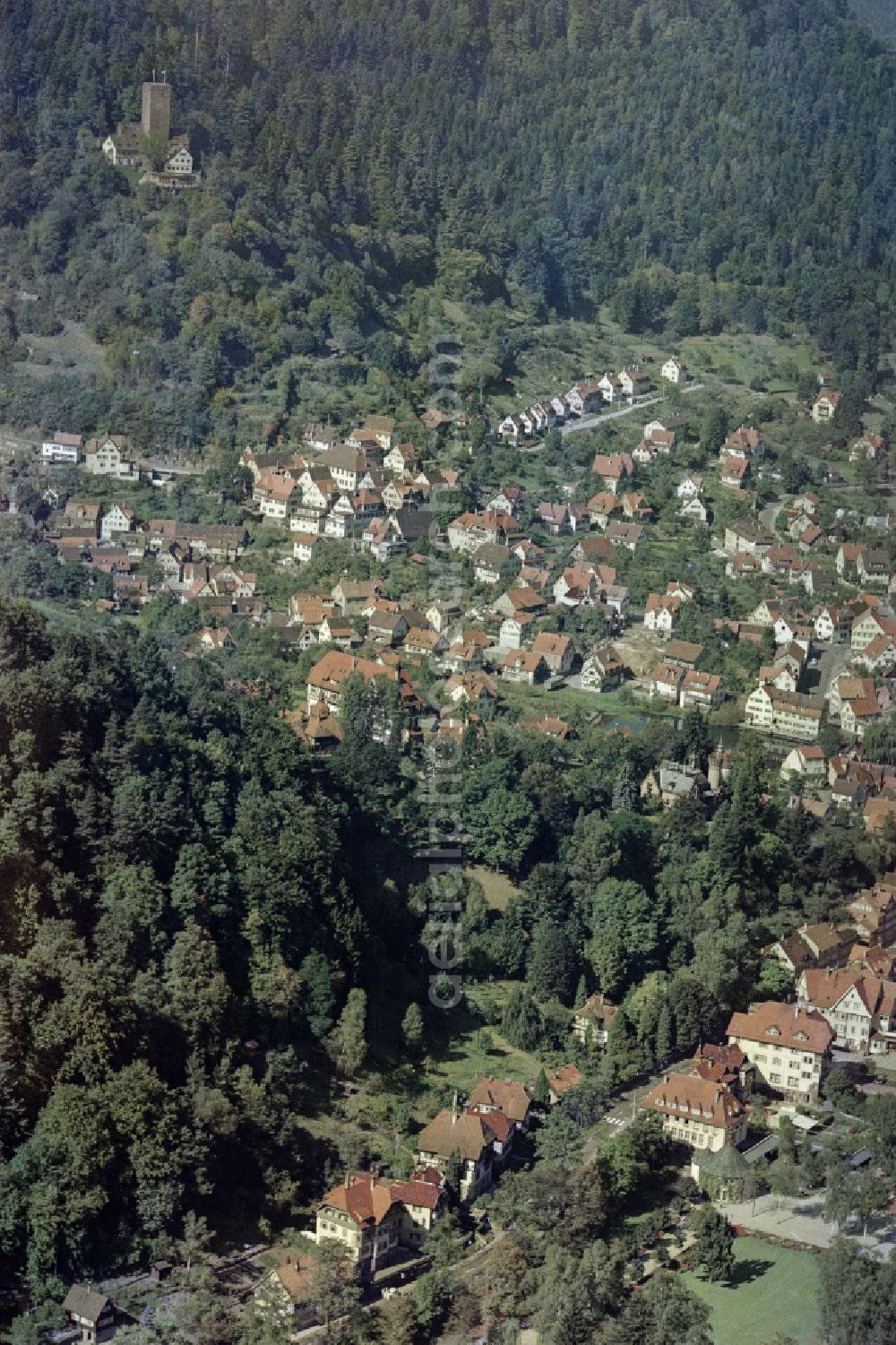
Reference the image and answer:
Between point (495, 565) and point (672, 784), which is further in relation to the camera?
point (495, 565)

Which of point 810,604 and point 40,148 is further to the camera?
point 40,148

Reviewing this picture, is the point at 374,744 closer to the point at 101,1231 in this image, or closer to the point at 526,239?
the point at 101,1231

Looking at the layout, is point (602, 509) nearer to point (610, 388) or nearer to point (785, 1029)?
point (610, 388)

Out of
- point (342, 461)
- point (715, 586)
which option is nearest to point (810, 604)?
point (715, 586)

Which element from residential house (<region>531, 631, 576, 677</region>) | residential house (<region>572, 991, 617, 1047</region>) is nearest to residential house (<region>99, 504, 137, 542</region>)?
residential house (<region>531, 631, 576, 677</region>)

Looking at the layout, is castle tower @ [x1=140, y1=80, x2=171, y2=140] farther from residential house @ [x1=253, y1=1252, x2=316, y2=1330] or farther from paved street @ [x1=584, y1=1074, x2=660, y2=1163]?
residential house @ [x1=253, y1=1252, x2=316, y2=1330]

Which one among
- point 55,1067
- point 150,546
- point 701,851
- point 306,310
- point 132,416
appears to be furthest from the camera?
point 306,310

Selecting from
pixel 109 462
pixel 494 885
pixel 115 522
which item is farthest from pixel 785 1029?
pixel 109 462
